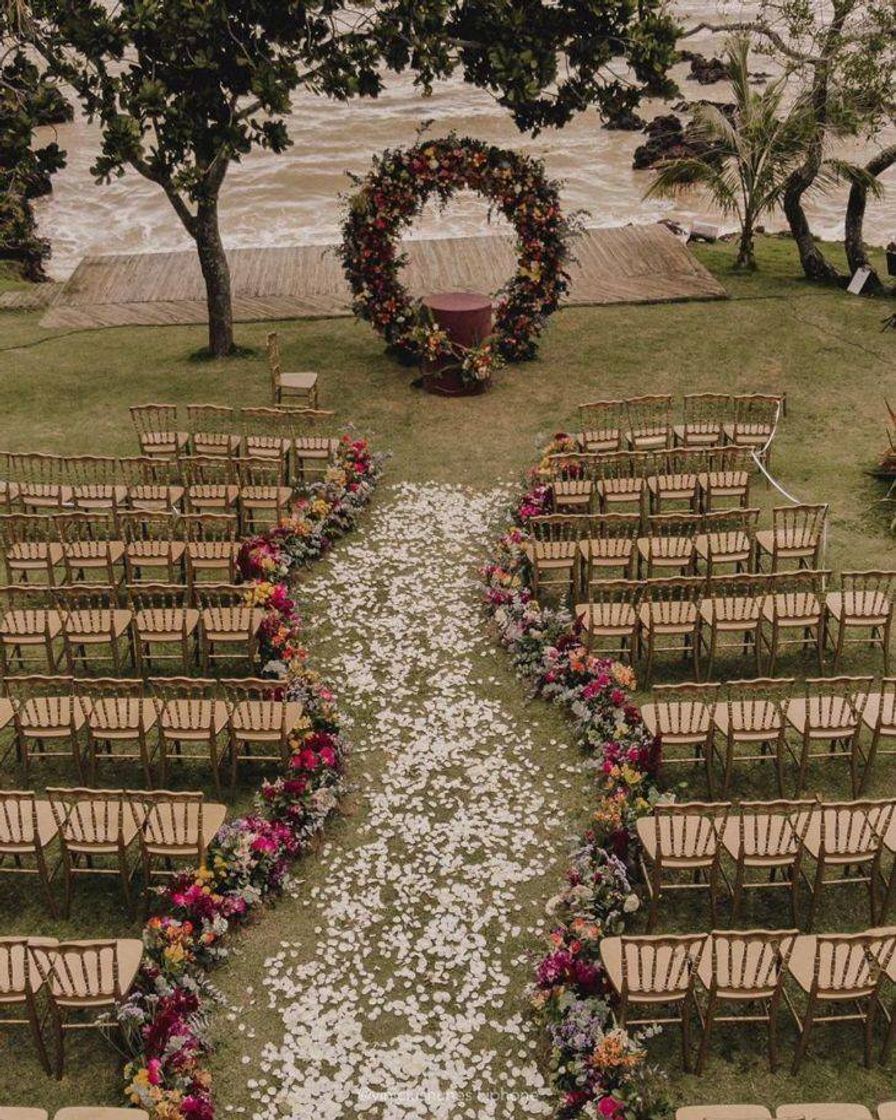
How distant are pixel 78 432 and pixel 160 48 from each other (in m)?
5.79

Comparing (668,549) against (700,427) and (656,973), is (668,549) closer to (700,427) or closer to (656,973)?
(700,427)

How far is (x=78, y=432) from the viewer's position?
61.7 feet

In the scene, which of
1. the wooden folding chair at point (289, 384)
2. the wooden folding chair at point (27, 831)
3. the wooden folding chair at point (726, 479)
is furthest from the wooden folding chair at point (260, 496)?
the wooden folding chair at point (27, 831)

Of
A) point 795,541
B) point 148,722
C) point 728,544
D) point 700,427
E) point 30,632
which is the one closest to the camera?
point 148,722

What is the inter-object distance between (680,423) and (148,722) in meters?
10.5

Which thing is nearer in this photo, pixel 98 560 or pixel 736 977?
pixel 736 977

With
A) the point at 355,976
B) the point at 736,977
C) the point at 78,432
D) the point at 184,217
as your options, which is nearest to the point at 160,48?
the point at 184,217

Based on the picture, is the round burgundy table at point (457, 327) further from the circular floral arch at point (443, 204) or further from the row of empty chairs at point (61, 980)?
the row of empty chairs at point (61, 980)

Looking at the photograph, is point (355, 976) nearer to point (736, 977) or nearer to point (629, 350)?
point (736, 977)

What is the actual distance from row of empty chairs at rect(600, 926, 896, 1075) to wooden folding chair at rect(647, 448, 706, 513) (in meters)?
7.55

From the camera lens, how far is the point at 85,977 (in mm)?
8383

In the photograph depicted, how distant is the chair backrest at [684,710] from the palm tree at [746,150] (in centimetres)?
1525

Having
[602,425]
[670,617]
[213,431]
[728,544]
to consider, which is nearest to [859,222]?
[602,425]

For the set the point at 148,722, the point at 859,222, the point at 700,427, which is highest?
the point at 859,222
